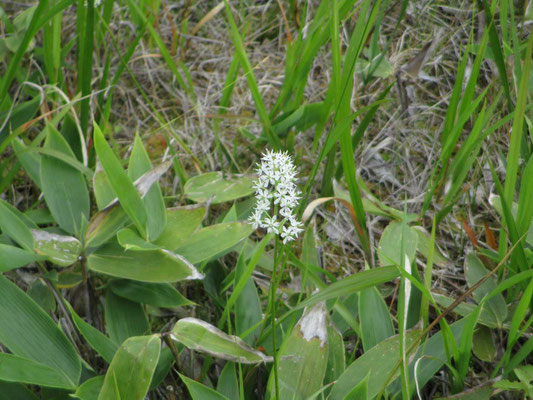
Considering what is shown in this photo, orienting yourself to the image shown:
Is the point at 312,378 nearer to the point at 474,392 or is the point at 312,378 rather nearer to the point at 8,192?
the point at 474,392

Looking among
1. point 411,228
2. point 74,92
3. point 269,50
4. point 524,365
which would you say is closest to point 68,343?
point 411,228

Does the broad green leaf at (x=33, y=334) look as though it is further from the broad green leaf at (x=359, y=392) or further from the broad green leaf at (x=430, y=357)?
the broad green leaf at (x=430, y=357)

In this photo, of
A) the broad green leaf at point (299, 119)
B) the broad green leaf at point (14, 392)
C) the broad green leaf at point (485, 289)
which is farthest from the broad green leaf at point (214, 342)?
the broad green leaf at point (299, 119)

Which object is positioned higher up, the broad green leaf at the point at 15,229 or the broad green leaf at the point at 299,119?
the broad green leaf at the point at 15,229

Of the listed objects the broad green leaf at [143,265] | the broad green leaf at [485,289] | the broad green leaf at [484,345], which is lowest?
the broad green leaf at [484,345]

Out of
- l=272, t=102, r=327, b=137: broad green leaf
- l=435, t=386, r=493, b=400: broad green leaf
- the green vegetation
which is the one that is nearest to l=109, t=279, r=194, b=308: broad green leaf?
the green vegetation

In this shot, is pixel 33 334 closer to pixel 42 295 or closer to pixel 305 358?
pixel 42 295

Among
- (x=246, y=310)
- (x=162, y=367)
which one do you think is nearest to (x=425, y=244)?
(x=246, y=310)
